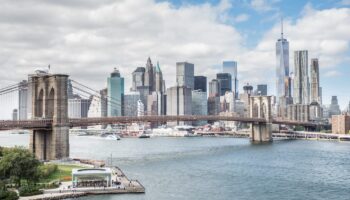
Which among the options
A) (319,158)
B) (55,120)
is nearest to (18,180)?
(55,120)

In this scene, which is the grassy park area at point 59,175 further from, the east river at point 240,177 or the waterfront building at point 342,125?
the waterfront building at point 342,125

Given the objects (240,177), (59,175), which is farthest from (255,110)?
(59,175)

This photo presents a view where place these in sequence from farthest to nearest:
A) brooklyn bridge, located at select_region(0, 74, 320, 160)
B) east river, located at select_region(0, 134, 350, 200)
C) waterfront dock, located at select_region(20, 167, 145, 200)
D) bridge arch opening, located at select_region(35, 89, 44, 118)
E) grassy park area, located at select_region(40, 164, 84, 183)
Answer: bridge arch opening, located at select_region(35, 89, 44, 118)
brooklyn bridge, located at select_region(0, 74, 320, 160)
grassy park area, located at select_region(40, 164, 84, 183)
east river, located at select_region(0, 134, 350, 200)
waterfront dock, located at select_region(20, 167, 145, 200)

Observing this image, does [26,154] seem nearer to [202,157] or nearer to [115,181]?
[115,181]

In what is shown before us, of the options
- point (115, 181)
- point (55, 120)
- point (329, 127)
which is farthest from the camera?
point (329, 127)

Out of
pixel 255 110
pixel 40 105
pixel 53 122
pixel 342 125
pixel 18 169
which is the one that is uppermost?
pixel 255 110

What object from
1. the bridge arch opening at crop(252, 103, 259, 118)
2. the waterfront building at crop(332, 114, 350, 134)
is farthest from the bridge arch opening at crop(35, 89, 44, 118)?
the waterfront building at crop(332, 114, 350, 134)

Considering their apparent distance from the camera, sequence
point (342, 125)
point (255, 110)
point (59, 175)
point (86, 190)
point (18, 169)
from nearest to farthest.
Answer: point (86, 190) → point (18, 169) → point (59, 175) → point (255, 110) → point (342, 125)

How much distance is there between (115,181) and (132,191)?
3476 millimetres

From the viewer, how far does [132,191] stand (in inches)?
1679

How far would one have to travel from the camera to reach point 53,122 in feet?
195

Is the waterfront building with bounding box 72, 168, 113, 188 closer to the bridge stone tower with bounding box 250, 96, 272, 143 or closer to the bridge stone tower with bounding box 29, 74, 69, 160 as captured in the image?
the bridge stone tower with bounding box 29, 74, 69, 160

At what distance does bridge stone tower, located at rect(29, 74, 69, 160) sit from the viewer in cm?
5909

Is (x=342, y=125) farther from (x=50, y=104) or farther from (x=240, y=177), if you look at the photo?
(x=50, y=104)
